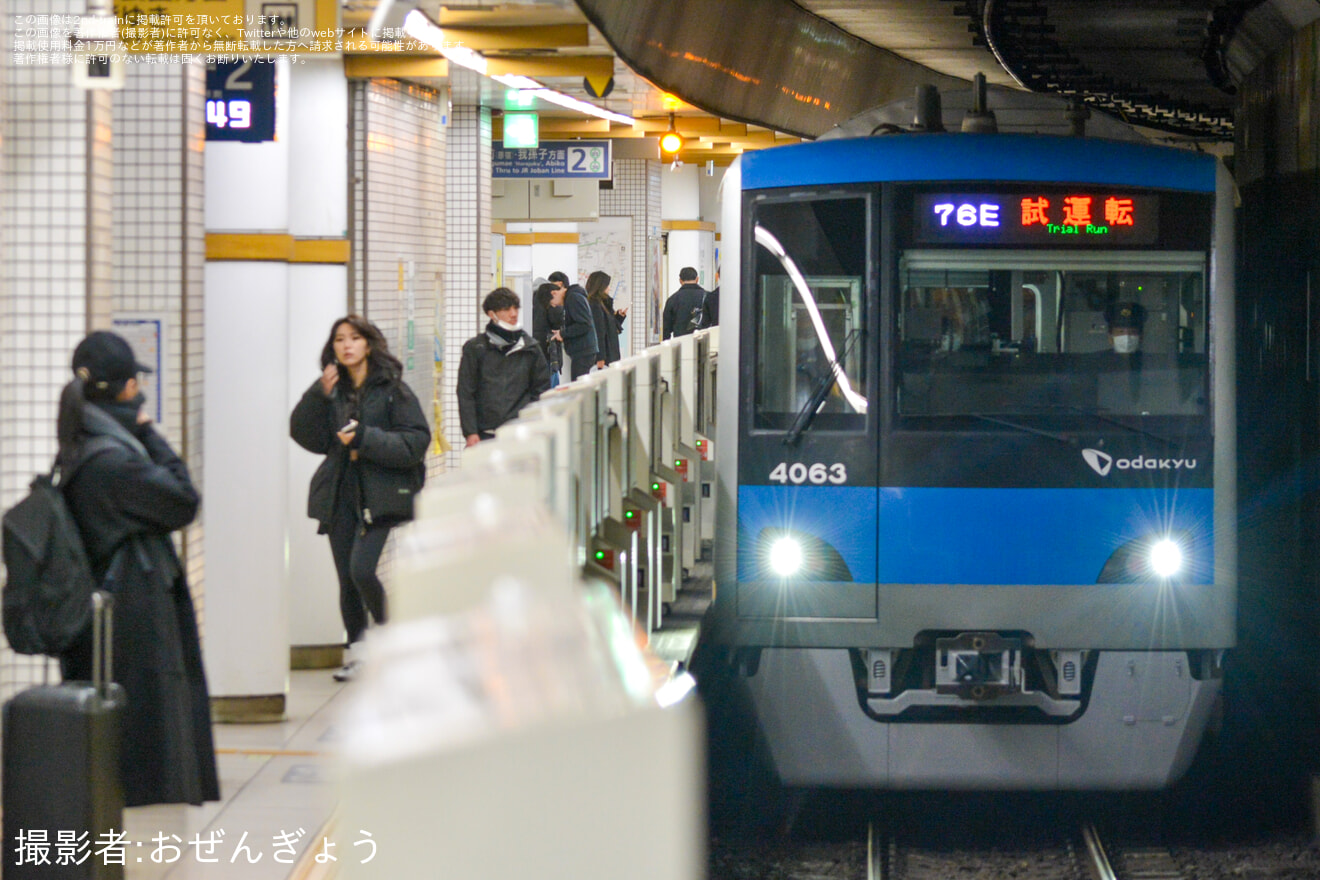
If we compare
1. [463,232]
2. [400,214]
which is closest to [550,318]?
[463,232]

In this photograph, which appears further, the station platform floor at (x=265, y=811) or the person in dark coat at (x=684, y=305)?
the person in dark coat at (x=684, y=305)

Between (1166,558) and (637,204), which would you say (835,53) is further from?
(1166,558)

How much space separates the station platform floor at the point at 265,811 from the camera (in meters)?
5.85

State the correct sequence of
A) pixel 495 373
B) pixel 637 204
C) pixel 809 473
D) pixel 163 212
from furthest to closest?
pixel 637 204
pixel 495 373
pixel 163 212
pixel 809 473

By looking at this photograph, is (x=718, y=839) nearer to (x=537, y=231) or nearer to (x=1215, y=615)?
(x=1215, y=615)

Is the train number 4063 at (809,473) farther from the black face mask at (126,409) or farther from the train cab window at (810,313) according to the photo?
the black face mask at (126,409)

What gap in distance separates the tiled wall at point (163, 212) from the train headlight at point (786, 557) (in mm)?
2509

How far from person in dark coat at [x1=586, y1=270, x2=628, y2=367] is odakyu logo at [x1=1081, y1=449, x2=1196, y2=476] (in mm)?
12237

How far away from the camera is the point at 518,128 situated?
15.0m

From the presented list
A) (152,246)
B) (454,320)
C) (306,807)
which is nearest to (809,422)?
(306,807)

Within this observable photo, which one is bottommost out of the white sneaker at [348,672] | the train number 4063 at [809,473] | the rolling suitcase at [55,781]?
the white sneaker at [348,672]

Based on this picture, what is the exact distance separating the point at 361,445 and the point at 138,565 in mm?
2205

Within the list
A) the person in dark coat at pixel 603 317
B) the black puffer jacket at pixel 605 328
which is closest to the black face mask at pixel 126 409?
the person in dark coat at pixel 603 317

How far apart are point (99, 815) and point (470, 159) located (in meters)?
9.00
